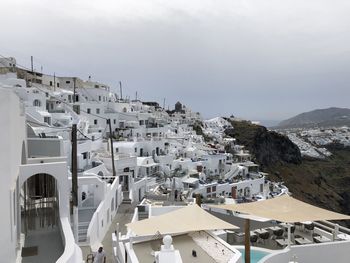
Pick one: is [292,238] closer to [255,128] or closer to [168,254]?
[168,254]

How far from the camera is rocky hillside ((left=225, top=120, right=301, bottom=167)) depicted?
81812 millimetres

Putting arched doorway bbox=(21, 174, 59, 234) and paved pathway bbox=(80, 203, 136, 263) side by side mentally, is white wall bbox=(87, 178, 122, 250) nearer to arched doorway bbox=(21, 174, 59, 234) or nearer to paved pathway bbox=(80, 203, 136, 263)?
paved pathway bbox=(80, 203, 136, 263)

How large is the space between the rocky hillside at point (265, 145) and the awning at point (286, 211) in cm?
6774

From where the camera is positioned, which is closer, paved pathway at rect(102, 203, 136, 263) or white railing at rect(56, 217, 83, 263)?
white railing at rect(56, 217, 83, 263)

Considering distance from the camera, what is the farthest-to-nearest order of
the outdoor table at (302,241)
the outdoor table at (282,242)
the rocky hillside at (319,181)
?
the rocky hillside at (319,181), the outdoor table at (282,242), the outdoor table at (302,241)

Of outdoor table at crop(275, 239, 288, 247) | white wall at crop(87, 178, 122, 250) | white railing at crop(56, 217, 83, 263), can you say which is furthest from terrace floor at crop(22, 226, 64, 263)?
outdoor table at crop(275, 239, 288, 247)

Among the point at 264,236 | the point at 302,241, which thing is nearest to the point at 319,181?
the point at 264,236

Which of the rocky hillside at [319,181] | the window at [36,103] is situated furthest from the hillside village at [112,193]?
the rocky hillside at [319,181]

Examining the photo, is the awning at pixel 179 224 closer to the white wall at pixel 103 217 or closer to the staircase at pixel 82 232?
the white wall at pixel 103 217

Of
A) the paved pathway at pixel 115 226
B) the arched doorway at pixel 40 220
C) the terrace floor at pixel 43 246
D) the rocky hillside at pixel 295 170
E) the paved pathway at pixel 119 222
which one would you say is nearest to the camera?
the terrace floor at pixel 43 246

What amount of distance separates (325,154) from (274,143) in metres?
39.7

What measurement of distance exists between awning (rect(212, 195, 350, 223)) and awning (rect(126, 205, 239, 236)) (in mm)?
Result: 1512

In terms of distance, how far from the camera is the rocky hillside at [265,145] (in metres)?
81.8

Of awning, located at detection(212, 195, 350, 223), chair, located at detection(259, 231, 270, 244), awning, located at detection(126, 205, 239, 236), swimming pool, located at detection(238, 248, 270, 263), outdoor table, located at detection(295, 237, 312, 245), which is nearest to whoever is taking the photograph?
awning, located at detection(126, 205, 239, 236)
